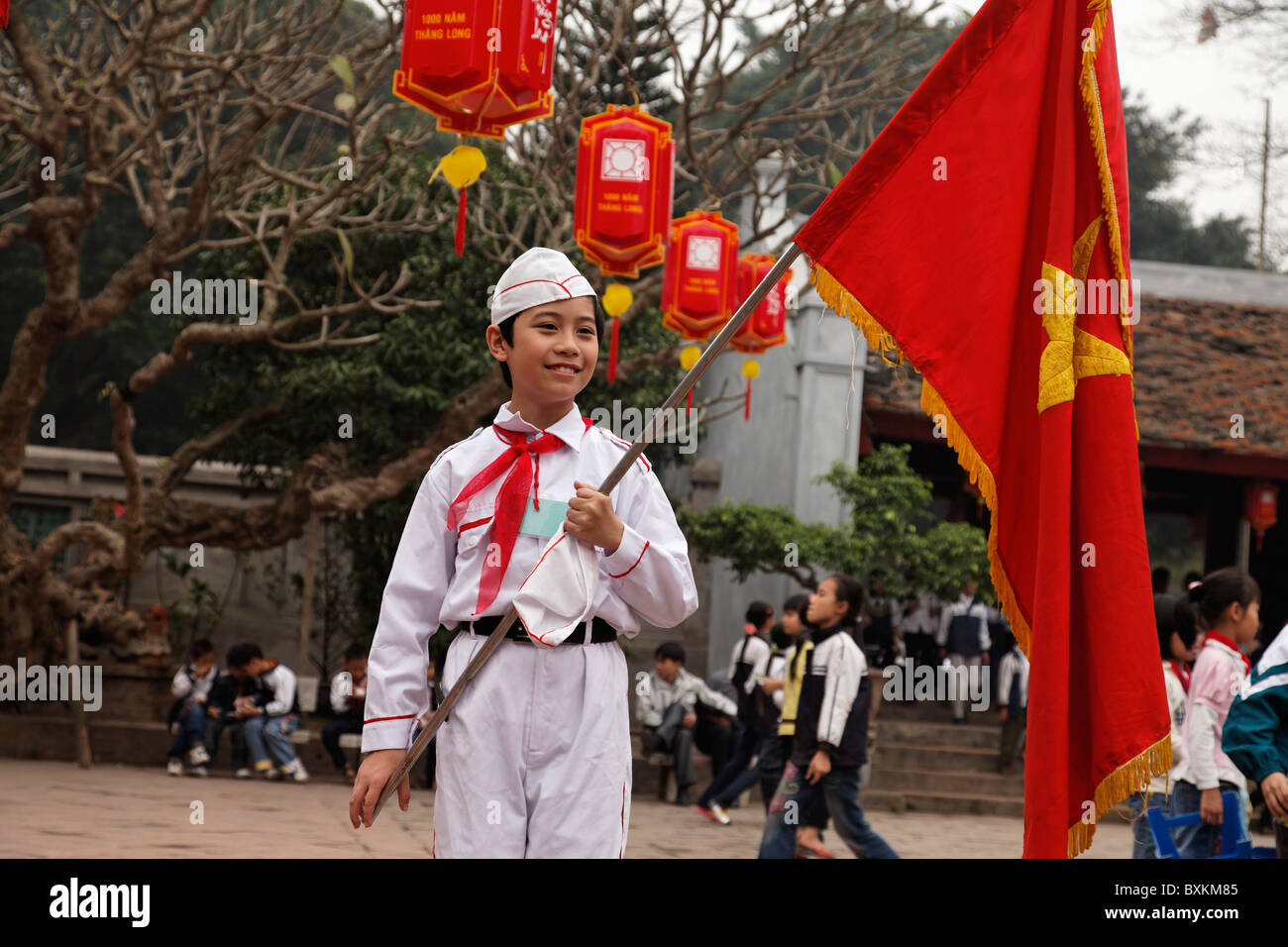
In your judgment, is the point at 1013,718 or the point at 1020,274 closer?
the point at 1020,274

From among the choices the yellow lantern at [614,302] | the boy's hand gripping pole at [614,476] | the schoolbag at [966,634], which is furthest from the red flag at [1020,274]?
the schoolbag at [966,634]

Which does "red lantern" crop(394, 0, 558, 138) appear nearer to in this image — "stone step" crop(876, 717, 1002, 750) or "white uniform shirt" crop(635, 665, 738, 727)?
"white uniform shirt" crop(635, 665, 738, 727)

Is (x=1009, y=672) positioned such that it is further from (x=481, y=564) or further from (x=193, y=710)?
(x=481, y=564)

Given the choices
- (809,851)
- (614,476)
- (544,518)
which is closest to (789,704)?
(809,851)

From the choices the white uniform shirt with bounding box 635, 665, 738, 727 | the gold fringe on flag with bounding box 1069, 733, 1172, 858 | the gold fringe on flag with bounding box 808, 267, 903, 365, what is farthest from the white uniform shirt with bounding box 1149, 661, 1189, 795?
the white uniform shirt with bounding box 635, 665, 738, 727

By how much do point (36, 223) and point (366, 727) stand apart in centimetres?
833

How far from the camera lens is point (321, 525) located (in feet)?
48.2

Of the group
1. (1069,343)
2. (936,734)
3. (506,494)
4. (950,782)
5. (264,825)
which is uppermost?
(1069,343)

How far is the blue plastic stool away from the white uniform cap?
11.9 feet

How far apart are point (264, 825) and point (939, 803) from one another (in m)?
6.93

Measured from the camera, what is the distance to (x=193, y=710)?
11.2 m

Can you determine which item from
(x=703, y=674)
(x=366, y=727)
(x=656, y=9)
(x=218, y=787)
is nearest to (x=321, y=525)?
(x=218, y=787)

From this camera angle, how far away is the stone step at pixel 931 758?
13.7 m

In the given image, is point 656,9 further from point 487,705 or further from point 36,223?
point 487,705
